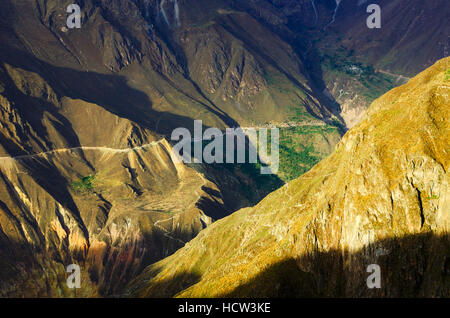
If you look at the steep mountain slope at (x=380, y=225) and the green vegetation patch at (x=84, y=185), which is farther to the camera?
the green vegetation patch at (x=84, y=185)

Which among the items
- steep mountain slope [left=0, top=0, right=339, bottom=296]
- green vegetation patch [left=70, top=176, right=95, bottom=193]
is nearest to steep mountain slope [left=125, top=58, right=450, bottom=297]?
steep mountain slope [left=0, top=0, right=339, bottom=296]

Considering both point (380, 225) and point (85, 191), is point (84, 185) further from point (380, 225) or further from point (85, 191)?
point (380, 225)

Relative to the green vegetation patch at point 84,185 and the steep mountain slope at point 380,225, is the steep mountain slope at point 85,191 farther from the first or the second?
the steep mountain slope at point 380,225

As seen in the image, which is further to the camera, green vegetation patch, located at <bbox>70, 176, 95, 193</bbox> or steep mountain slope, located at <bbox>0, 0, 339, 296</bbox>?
green vegetation patch, located at <bbox>70, 176, 95, 193</bbox>

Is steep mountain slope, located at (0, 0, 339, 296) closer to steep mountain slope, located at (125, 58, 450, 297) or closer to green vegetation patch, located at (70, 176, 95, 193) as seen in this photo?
green vegetation patch, located at (70, 176, 95, 193)

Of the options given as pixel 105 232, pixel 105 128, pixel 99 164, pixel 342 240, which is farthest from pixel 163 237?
pixel 342 240

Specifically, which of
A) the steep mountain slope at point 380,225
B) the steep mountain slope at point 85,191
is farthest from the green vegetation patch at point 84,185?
the steep mountain slope at point 380,225

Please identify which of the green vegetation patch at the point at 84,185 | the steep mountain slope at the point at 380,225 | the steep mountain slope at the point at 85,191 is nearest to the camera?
the steep mountain slope at the point at 380,225

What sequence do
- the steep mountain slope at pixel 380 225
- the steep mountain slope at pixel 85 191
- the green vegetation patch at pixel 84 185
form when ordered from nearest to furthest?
the steep mountain slope at pixel 380 225, the steep mountain slope at pixel 85 191, the green vegetation patch at pixel 84 185

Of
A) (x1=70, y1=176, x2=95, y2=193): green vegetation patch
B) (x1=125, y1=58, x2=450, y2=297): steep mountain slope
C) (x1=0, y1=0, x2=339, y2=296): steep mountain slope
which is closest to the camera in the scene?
(x1=125, y1=58, x2=450, y2=297): steep mountain slope
